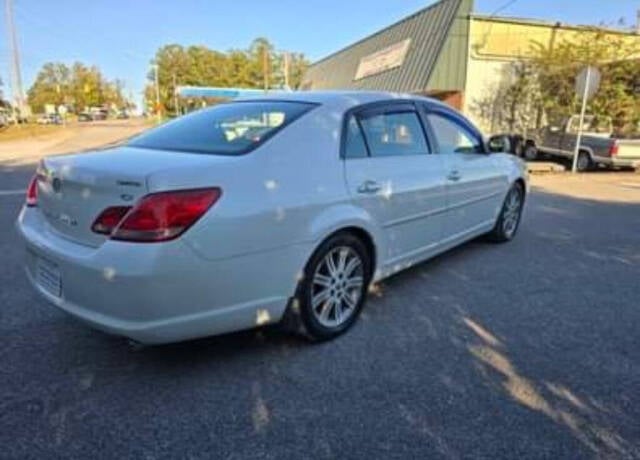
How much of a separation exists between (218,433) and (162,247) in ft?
3.06

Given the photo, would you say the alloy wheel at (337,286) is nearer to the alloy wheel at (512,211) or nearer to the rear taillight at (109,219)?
the rear taillight at (109,219)

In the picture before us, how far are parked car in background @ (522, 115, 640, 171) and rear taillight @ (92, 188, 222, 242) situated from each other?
14.5 metres

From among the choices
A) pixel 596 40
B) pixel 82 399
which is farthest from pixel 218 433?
pixel 596 40

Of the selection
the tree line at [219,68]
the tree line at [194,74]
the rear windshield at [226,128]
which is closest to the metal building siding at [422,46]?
the rear windshield at [226,128]

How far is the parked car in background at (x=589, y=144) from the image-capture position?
14.2 metres

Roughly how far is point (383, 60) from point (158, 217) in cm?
2281

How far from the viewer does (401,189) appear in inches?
154

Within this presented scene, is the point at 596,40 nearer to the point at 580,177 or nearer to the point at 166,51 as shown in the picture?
the point at 580,177

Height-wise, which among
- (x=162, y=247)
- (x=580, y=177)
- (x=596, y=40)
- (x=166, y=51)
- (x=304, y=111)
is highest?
(x=166, y=51)

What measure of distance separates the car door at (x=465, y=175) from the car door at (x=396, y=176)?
18 centimetres

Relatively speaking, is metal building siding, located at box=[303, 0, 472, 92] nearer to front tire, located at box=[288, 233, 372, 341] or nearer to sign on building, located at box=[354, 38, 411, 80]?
sign on building, located at box=[354, 38, 411, 80]

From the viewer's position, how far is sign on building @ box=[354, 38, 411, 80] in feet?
72.0

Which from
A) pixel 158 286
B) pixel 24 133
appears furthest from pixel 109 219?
pixel 24 133

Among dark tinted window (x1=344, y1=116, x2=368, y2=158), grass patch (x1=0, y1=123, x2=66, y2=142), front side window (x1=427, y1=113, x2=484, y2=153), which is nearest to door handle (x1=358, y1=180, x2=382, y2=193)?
dark tinted window (x1=344, y1=116, x2=368, y2=158)
